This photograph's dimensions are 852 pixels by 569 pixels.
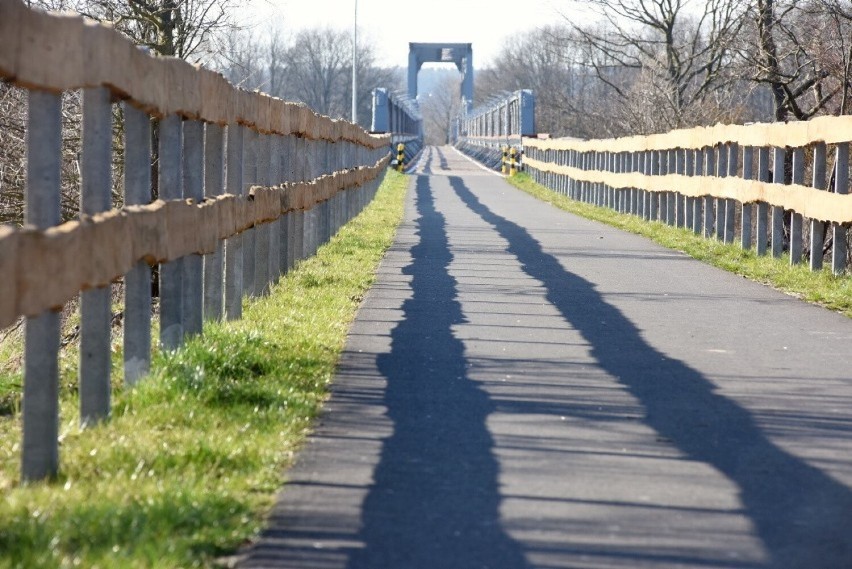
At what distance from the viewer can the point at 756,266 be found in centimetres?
1305

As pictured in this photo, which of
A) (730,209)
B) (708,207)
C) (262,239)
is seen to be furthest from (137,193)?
(708,207)

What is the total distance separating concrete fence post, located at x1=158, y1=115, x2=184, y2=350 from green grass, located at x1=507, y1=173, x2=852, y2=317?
449 centimetres

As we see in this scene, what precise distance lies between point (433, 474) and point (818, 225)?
8.36 meters

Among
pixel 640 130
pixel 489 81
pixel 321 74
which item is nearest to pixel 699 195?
pixel 640 130

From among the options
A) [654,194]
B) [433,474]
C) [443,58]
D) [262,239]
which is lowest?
[433,474]

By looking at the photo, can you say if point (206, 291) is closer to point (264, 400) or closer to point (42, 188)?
point (264, 400)

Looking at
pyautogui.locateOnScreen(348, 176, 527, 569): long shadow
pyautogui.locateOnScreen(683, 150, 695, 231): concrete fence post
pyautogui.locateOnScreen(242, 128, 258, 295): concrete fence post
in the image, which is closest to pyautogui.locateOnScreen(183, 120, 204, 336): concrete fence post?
pyautogui.locateOnScreen(348, 176, 527, 569): long shadow

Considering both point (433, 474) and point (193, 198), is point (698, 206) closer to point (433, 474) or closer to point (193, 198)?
point (193, 198)

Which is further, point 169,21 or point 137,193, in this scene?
point 169,21

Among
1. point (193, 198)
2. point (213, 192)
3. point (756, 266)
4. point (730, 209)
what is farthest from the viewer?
point (730, 209)

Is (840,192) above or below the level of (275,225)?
above

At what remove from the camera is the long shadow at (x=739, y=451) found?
13.4 ft

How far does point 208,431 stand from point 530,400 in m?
1.45

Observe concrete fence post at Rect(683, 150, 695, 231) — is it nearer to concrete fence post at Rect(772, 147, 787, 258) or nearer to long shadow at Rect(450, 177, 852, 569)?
concrete fence post at Rect(772, 147, 787, 258)
